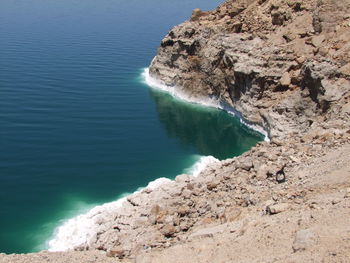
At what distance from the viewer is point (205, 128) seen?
2211 inches

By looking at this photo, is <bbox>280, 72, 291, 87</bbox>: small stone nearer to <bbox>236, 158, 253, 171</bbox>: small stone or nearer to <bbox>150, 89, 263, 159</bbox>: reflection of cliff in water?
<bbox>150, 89, 263, 159</bbox>: reflection of cliff in water

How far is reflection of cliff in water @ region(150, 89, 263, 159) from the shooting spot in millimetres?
50156

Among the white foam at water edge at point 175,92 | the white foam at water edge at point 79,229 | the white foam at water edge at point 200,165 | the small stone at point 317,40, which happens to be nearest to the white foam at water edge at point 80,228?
the white foam at water edge at point 79,229

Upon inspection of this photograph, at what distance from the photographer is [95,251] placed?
27234 millimetres

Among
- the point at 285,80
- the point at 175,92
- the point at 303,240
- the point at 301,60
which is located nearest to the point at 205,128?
the point at 285,80

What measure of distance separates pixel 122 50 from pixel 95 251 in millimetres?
66590

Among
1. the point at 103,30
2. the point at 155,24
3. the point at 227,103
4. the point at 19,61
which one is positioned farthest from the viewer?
the point at 155,24

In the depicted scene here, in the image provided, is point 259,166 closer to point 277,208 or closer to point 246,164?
point 246,164

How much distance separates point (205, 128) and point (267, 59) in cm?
1216

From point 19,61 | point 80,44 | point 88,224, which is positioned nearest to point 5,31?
point 80,44

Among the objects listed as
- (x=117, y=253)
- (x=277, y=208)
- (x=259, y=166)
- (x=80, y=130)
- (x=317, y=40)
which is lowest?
(x=117, y=253)

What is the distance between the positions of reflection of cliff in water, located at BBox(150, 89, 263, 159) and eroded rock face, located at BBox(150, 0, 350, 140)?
234 cm

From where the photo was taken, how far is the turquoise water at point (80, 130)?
36.1 meters

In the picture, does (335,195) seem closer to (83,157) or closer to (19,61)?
(83,157)
